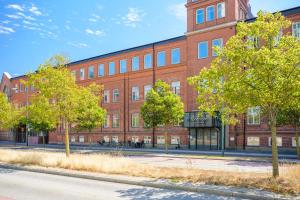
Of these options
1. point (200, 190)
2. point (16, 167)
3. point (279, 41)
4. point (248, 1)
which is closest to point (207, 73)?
point (279, 41)

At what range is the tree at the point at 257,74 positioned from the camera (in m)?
12.5

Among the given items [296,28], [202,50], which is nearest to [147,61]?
[202,50]

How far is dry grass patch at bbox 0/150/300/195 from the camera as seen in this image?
12.1 metres

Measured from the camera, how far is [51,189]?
41.7 feet

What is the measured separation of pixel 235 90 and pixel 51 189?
7.60 m

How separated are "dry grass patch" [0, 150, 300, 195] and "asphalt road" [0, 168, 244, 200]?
181 cm

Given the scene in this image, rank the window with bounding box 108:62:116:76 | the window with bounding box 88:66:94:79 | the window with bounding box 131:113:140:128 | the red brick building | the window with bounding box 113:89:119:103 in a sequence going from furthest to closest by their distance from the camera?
the window with bounding box 88:66:94:79
the window with bounding box 108:62:116:76
the window with bounding box 113:89:119:103
the window with bounding box 131:113:140:128
the red brick building

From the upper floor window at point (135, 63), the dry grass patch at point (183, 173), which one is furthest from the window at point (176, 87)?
the dry grass patch at point (183, 173)

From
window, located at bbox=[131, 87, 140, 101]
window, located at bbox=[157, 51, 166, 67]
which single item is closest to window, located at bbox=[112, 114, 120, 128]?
window, located at bbox=[131, 87, 140, 101]

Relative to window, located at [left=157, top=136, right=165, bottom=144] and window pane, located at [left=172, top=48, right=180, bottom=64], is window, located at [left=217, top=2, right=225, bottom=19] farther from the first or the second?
window, located at [left=157, top=136, right=165, bottom=144]

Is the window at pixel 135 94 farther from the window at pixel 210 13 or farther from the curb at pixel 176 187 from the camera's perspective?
the curb at pixel 176 187

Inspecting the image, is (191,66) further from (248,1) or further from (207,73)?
(207,73)

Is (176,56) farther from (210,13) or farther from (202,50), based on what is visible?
(210,13)

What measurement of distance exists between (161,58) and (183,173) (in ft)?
107
